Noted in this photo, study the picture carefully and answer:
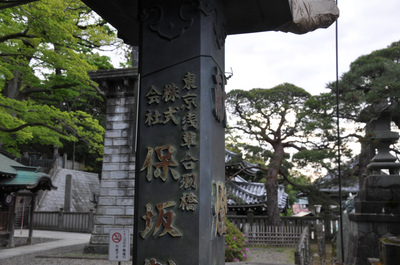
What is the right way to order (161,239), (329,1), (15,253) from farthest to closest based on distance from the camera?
(15,253), (329,1), (161,239)

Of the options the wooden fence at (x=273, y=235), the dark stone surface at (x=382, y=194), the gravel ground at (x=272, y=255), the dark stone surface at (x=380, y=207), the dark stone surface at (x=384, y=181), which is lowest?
the gravel ground at (x=272, y=255)

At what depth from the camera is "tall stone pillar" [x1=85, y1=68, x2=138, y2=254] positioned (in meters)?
11.7

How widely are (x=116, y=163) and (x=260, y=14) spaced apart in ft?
31.5

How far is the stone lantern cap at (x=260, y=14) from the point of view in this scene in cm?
336

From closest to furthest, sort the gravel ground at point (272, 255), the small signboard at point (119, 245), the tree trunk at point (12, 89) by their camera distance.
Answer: the small signboard at point (119, 245) → the gravel ground at point (272, 255) → the tree trunk at point (12, 89)

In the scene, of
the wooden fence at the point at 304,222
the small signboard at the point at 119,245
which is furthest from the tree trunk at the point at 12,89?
the small signboard at the point at 119,245

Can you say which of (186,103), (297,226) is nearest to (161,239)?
(186,103)

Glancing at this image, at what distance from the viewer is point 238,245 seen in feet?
36.6

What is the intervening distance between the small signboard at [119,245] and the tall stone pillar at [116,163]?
22.1 feet

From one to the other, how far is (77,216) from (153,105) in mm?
21591

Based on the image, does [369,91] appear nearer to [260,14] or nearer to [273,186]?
[260,14]

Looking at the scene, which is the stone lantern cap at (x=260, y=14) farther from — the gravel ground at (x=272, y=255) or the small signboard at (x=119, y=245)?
the gravel ground at (x=272, y=255)

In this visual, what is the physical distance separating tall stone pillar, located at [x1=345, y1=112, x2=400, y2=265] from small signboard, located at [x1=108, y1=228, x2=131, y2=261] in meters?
5.39

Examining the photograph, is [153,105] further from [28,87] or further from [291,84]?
[291,84]
